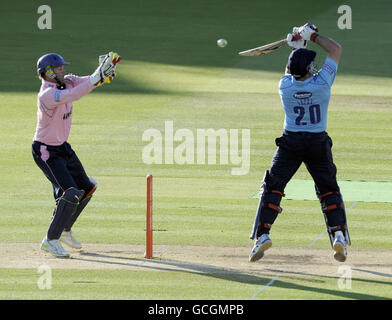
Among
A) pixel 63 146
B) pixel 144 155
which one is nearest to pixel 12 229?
pixel 63 146

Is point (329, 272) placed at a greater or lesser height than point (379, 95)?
lesser

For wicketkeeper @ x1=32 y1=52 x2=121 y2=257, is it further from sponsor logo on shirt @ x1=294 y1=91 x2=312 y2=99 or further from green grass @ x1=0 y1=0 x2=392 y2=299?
sponsor logo on shirt @ x1=294 y1=91 x2=312 y2=99

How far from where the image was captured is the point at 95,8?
35.6 m

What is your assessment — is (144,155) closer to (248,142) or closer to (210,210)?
(248,142)

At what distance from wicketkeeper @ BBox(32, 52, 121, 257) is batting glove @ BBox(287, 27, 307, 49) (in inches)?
76.9

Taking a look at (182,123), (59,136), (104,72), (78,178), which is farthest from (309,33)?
(182,123)

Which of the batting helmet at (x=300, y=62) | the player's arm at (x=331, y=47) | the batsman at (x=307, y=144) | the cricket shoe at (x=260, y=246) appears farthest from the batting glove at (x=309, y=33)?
the cricket shoe at (x=260, y=246)

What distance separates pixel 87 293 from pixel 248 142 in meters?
10.1

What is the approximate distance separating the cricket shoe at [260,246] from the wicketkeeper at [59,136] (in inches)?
83.8

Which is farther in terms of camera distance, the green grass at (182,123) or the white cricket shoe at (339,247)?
the white cricket shoe at (339,247)

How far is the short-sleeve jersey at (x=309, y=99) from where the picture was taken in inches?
407

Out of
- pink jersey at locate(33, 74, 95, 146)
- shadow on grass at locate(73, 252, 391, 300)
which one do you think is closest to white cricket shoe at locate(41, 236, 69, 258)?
shadow on grass at locate(73, 252, 391, 300)

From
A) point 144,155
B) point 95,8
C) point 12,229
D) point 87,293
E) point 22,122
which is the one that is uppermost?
point 95,8

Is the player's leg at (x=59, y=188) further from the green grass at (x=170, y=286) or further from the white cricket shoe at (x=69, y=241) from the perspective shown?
the green grass at (x=170, y=286)
